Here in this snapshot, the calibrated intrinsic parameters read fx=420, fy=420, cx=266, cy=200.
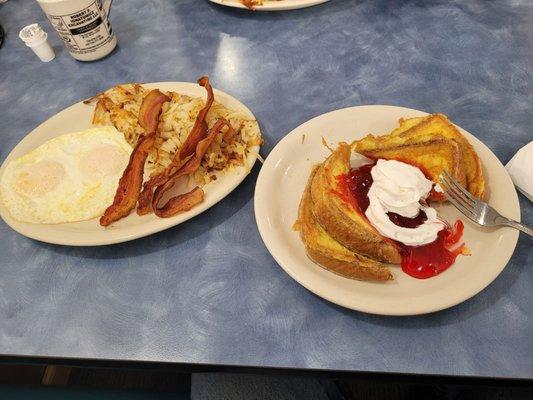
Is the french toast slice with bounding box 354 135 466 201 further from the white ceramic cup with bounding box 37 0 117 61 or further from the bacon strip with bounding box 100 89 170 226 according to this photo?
the white ceramic cup with bounding box 37 0 117 61

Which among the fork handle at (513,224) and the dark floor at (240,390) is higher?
the fork handle at (513,224)

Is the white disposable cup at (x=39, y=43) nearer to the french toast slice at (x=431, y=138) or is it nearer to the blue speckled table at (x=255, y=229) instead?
the blue speckled table at (x=255, y=229)

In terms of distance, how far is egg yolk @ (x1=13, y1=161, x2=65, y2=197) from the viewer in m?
1.83

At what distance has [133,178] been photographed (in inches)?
67.7

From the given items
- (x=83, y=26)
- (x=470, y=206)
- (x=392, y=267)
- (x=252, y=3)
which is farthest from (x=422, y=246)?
(x=83, y=26)

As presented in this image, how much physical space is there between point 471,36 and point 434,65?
14.1 inches

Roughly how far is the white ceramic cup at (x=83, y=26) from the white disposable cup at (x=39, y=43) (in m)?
0.21

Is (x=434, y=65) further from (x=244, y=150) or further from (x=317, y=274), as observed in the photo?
(x=317, y=274)

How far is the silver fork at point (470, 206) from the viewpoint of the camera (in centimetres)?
140

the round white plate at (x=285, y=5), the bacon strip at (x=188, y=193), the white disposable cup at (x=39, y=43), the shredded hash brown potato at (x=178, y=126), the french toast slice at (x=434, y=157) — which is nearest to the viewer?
the french toast slice at (x=434, y=157)

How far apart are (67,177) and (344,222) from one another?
1.30 meters

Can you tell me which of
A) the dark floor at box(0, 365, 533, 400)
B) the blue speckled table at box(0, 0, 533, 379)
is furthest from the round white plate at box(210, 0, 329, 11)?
the dark floor at box(0, 365, 533, 400)

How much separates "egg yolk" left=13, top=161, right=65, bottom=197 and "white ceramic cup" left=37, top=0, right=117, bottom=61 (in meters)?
0.82

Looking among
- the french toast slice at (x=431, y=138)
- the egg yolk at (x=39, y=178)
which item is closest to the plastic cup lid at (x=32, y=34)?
the egg yolk at (x=39, y=178)
